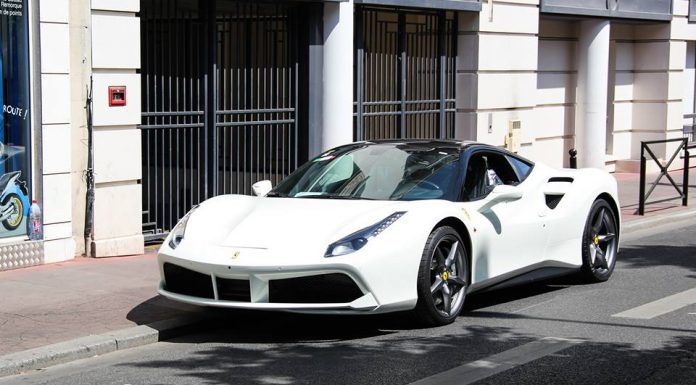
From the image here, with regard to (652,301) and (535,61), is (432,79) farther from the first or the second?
(652,301)

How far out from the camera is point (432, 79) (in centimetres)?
1723

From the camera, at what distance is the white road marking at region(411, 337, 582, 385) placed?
6773 mm

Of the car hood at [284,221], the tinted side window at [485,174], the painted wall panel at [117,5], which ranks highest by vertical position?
the painted wall panel at [117,5]

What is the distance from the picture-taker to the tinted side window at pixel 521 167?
975 centimetres

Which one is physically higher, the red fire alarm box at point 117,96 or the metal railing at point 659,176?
the red fire alarm box at point 117,96

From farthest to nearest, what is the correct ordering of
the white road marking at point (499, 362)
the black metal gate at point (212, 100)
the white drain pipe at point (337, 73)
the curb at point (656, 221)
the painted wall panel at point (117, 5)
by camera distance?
the curb at point (656, 221) < the white drain pipe at point (337, 73) < the black metal gate at point (212, 100) < the painted wall panel at point (117, 5) < the white road marking at point (499, 362)

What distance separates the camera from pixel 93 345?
298 inches

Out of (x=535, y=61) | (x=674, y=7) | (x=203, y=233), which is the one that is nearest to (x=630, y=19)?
(x=674, y=7)

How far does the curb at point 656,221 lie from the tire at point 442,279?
21.5 ft

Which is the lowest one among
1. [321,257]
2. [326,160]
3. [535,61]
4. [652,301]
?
[652,301]

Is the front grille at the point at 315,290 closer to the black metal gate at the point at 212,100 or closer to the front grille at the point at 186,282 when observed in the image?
the front grille at the point at 186,282

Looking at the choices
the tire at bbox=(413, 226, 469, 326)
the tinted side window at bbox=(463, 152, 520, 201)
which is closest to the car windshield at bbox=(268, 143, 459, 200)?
the tinted side window at bbox=(463, 152, 520, 201)

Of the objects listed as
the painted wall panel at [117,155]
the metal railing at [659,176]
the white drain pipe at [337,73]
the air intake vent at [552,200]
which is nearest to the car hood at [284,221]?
the air intake vent at [552,200]

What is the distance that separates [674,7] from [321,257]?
17502mm
